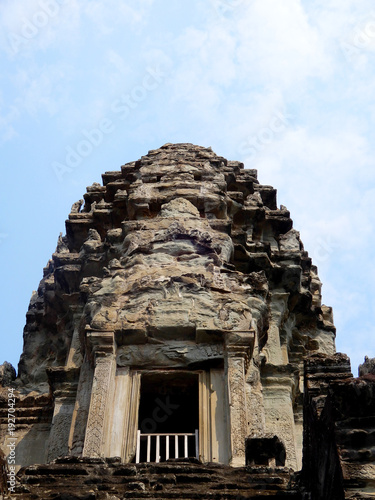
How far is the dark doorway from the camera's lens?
1761 centimetres

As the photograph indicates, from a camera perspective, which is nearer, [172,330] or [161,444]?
[161,444]

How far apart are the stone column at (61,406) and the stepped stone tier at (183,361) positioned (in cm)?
3

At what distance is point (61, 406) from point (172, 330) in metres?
2.97

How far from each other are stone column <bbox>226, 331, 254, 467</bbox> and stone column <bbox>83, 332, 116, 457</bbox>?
2.24 m

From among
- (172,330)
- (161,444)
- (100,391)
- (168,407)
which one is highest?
(172,330)

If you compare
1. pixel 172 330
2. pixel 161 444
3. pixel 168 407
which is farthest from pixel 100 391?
pixel 172 330

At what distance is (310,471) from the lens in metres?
11.8

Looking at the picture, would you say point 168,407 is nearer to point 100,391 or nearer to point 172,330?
point 172,330

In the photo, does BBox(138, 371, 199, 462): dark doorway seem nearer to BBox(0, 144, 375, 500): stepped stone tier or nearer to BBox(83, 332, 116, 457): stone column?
BBox(0, 144, 375, 500): stepped stone tier

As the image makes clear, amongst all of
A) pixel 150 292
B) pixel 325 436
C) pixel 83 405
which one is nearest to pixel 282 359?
pixel 150 292

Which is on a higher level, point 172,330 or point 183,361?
point 172,330

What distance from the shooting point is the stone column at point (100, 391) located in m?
15.9

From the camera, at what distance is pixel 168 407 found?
1803 cm

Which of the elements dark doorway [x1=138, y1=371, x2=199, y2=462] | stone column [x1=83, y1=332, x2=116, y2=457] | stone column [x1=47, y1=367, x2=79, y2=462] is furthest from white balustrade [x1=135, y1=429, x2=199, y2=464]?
stone column [x1=47, y1=367, x2=79, y2=462]
